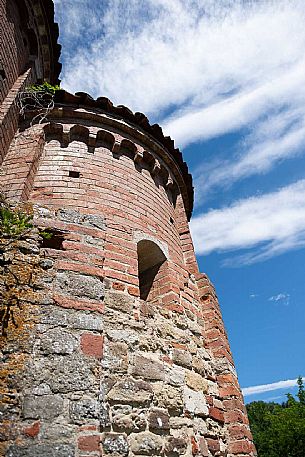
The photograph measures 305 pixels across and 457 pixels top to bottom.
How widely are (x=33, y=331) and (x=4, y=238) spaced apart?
3.07 feet

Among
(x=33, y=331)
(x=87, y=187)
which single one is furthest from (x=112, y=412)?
(x=87, y=187)

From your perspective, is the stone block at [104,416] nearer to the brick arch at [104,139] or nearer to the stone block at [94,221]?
the stone block at [94,221]

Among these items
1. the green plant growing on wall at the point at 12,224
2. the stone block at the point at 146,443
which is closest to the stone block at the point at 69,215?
the green plant growing on wall at the point at 12,224

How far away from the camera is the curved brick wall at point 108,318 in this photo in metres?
2.64

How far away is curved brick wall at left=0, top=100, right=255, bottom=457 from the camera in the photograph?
8.66 ft

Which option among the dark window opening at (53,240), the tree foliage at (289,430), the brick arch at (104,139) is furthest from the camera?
the tree foliage at (289,430)

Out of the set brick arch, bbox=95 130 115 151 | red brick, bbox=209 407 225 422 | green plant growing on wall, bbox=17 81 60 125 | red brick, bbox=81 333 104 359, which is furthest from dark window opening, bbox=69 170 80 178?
red brick, bbox=209 407 225 422

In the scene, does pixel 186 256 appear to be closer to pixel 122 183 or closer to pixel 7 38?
pixel 122 183

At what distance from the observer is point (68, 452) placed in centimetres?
242

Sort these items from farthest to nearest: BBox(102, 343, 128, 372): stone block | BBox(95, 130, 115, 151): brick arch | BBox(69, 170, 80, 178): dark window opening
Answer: BBox(95, 130, 115, 151): brick arch → BBox(69, 170, 80, 178): dark window opening → BBox(102, 343, 128, 372): stone block

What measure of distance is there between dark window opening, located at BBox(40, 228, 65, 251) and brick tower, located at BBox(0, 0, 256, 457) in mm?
14

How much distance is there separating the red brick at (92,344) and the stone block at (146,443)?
75cm

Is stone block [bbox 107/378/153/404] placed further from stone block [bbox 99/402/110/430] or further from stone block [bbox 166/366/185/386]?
stone block [bbox 166/366/185/386]

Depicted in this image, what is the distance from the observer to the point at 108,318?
3395 millimetres
